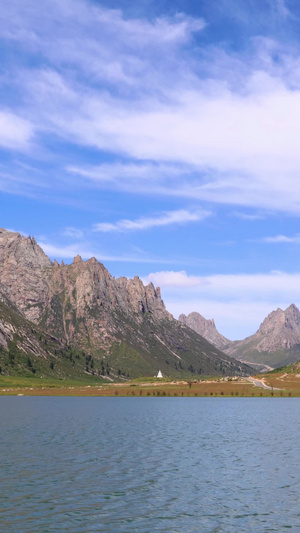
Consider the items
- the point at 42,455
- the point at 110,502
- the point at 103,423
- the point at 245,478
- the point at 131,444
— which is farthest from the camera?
the point at 103,423

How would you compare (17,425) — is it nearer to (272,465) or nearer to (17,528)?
(272,465)

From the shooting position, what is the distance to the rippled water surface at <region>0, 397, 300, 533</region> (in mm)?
39228

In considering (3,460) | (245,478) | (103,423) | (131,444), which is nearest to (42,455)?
(3,460)

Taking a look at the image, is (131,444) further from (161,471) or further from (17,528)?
(17,528)

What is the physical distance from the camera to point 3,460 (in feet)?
213

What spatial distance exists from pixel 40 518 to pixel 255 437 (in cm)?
6015

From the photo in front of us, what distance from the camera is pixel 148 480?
5419 centimetres

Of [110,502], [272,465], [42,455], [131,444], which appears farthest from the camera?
[131,444]

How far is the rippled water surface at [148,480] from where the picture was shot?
3923 cm

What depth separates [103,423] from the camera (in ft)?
381

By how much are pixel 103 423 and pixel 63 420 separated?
1053cm

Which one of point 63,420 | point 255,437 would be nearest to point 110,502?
point 255,437

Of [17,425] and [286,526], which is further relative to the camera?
[17,425]

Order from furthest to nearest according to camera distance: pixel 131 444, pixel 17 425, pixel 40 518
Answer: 1. pixel 17 425
2. pixel 131 444
3. pixel 40 518
